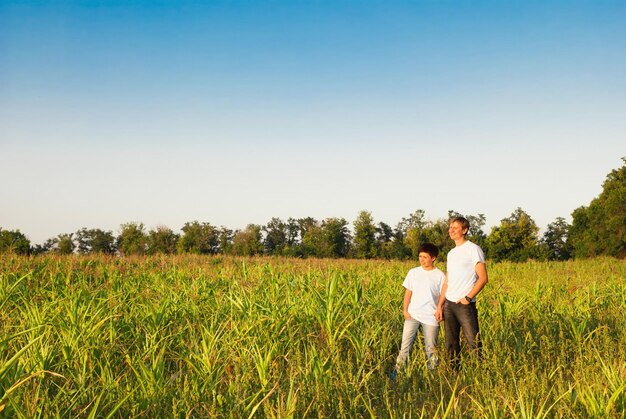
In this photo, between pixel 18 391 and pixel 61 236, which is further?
pixel 61 236

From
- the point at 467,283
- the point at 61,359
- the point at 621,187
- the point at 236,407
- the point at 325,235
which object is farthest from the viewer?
the point at 325,235

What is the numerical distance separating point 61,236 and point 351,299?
101 metres

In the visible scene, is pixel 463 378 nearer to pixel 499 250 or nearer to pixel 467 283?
pixel 467 283

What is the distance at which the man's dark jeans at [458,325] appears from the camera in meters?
5.92

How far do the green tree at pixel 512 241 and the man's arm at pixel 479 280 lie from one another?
2067 inches

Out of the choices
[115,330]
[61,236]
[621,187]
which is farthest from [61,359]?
[61,236]

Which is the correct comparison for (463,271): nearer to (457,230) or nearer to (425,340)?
(457,230)

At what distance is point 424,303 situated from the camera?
19.9ft

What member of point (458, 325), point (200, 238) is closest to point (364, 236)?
point (200, 238)

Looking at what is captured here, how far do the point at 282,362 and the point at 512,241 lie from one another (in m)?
57.2

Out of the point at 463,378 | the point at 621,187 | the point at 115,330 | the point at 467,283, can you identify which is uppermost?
the point at 621,187

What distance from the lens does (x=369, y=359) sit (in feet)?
19.5

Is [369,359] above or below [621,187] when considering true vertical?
below

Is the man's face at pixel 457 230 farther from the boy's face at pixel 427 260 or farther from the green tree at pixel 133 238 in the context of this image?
the green tree at pixel 133 238
